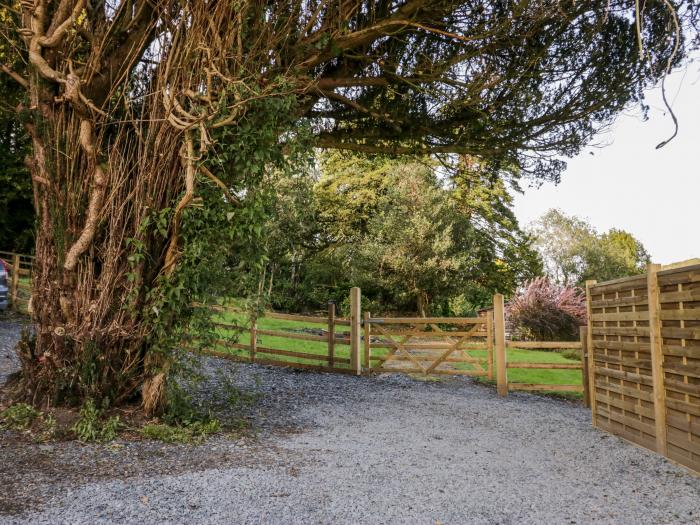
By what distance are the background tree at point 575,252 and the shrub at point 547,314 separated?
1670cm

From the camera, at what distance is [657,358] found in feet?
16.6

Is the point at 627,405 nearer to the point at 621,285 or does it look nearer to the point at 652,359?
the point at 652,359

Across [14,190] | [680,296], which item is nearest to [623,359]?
[680,296]

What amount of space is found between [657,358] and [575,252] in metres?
32.3

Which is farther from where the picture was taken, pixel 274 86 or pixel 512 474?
pixel 274 86

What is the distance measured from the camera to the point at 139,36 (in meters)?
5.66

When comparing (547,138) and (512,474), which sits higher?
(547,138)

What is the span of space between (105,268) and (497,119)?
5190 millimetres

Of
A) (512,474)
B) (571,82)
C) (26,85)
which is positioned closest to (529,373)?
(571,82)

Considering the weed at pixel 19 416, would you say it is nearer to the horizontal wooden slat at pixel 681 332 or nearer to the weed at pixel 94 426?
the weed at pixel 94 426

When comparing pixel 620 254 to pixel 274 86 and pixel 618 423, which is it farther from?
pixel 274 86

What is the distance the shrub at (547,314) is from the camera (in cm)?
1630

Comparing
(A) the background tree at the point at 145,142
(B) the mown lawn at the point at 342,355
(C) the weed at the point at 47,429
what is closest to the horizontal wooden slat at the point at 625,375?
(A) the background tree at the point at 145,142

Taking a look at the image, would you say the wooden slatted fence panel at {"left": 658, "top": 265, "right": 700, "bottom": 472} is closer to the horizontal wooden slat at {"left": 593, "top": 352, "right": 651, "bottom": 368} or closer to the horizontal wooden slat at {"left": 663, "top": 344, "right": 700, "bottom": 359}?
the horizontal wooden slat at {"left": 663, "top": 344, "right": 700, "bottom": 359}
